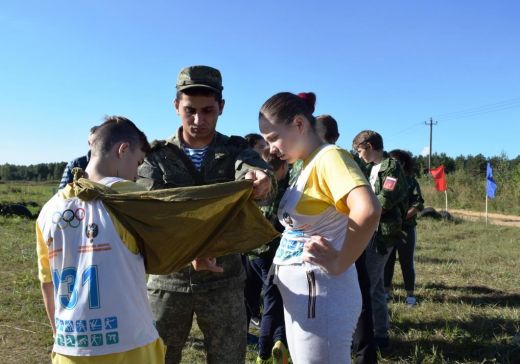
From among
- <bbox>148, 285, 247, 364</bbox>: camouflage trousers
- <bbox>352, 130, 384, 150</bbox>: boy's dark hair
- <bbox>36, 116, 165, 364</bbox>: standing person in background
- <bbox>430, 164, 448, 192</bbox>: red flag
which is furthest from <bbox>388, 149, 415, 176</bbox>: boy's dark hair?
<bbox>430, 164, 448, 192</bbox>: red flag

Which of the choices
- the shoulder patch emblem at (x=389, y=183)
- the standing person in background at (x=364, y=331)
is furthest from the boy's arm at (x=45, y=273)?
the shoulder patch emblem at (x=389, y=183)

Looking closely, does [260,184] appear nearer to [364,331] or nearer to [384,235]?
[364,331]

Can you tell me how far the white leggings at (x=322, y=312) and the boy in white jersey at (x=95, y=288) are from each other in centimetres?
59

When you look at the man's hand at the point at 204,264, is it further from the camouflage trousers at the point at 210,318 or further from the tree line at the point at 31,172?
the tree line at the point at 31,172

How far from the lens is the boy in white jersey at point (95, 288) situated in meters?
1.77

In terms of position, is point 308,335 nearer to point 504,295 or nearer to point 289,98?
point 289,98

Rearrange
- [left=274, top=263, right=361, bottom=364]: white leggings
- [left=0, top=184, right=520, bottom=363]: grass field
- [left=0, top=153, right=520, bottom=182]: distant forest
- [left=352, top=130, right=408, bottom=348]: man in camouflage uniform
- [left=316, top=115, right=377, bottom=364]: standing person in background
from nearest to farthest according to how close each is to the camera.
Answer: [left=274, top=263, right=361, bottom=364]: white leggings
[left=316, top=115, right=377, bottom=364]: standing person in background
[left=0, top=184, right=520, bottom=363]: grass field
[left=352, top=130, right=408, bottom=348]: man in camouflage uniform
[left=0, top=153, right=520, bottom=182]: distant forest

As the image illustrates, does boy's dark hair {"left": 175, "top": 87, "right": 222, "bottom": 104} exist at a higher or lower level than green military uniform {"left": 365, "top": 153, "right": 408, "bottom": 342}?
higher

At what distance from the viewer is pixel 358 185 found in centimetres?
177

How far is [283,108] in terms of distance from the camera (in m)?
2.04

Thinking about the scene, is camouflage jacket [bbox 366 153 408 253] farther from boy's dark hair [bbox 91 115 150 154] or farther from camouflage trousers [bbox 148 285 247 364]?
boy's dark hair [bbox 91 115 150 154]

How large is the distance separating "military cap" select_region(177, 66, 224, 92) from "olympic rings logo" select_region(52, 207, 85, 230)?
0.91 metres

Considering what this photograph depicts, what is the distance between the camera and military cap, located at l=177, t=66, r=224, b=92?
243cm

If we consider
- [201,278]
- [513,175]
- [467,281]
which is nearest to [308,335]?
[201,278]
